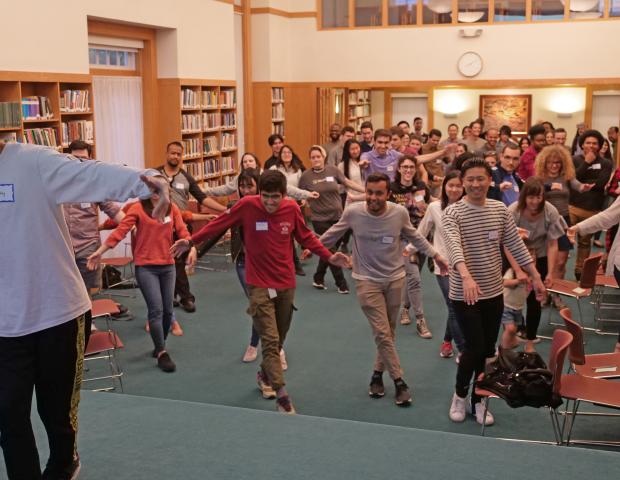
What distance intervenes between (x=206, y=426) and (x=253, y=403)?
1.57 metres

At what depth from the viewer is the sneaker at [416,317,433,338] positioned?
25.0 feet

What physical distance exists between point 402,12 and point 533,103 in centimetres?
493

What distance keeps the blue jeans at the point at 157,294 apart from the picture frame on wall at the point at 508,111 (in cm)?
1364

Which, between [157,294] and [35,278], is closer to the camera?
[35,278]

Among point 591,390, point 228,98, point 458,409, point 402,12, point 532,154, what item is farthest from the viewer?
point 402,12

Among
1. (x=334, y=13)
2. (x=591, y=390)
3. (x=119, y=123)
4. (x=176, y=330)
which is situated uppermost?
(x=334, y=13)

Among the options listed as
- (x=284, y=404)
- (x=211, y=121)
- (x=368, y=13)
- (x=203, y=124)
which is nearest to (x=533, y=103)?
(x=368, y=13)

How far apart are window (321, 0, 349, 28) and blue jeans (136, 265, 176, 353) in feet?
35.0

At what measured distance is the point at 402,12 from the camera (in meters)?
16.0

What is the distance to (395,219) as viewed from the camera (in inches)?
226

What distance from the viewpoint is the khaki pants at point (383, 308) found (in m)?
5.74

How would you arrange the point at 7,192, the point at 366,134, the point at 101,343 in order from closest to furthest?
the point at 7,192
the point at 101,343
the point at 366,134

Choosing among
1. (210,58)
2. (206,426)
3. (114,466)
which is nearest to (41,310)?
(114,466)

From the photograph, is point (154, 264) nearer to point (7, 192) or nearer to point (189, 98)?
point (7, 192)
